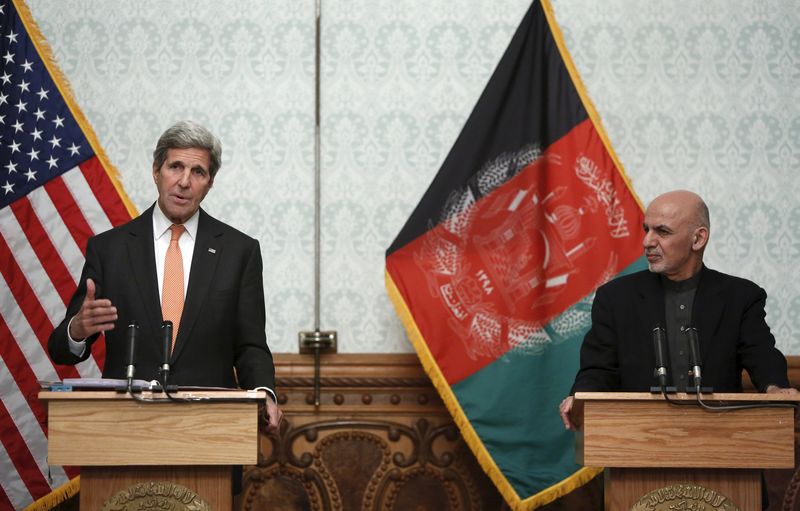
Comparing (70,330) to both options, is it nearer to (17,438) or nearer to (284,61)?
(17,438)

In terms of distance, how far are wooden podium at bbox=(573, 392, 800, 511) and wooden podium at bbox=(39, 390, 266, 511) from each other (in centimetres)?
113

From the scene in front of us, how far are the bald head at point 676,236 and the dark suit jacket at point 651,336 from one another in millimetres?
76

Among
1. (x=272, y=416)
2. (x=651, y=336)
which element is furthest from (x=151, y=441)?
(x=651, y=336)

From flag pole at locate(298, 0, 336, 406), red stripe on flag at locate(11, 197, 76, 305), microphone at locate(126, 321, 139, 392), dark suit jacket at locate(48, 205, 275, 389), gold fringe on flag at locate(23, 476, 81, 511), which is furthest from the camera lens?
flag pole at locate(298, 0, 336, 406)

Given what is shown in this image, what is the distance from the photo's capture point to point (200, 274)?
11.8ft

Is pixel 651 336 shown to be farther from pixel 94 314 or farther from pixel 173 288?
pixel 94 314

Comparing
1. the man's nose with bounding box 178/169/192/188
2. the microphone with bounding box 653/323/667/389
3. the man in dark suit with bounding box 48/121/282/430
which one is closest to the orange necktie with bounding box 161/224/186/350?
the man in dark suit with bounding box 48/121/282/430

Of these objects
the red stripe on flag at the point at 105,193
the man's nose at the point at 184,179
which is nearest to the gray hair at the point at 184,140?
the man's nose at the point at 184,179

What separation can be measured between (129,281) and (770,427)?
7.46ft

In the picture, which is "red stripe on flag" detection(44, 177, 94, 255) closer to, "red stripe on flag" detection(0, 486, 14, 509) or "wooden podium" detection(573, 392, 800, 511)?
"red stripe on flag" detection(0, 486, 14, 509)

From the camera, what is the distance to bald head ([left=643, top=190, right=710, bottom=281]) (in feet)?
13.0

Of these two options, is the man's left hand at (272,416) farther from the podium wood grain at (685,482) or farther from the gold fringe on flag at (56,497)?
the gold fringe on flag at (56,497)

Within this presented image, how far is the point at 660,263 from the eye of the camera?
396 cm

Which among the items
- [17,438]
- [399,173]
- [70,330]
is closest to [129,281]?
[70,330]
